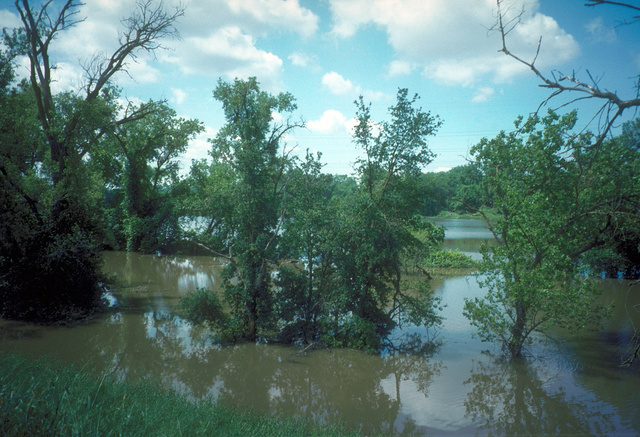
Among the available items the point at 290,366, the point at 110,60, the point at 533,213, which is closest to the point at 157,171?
the point at 110,60

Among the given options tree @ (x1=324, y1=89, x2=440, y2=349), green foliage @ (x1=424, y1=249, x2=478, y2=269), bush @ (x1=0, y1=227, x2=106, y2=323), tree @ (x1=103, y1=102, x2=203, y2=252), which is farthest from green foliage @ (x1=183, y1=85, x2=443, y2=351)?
tree @ (x1=103, y1=102, x2=203, y2=252)

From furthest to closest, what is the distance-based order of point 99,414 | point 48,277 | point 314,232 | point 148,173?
point 148,173 < point 48,277 < point 314,232 < point 99,414

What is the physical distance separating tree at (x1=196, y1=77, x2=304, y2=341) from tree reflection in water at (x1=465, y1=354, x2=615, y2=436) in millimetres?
7831

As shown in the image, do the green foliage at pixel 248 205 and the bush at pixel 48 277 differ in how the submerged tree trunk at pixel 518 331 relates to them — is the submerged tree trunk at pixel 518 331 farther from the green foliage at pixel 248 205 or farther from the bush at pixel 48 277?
the bush at pixel 48 277

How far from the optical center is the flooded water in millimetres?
11031

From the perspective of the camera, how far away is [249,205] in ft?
52.5

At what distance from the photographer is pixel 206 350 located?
→ 50.2 feet

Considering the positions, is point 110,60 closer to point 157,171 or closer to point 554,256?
point 157,171

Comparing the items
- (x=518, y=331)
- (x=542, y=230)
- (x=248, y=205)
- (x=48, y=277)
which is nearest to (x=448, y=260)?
(x=518, y=331)

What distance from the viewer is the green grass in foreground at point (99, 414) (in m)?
5.54

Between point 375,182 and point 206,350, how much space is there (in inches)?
359

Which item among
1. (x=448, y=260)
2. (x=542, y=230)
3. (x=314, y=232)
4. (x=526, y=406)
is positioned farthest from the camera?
(x=448, y=260)

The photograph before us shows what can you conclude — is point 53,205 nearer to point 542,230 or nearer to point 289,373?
point 289,373

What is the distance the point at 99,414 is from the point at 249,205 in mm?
10674
